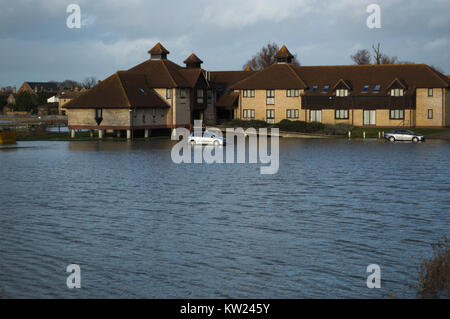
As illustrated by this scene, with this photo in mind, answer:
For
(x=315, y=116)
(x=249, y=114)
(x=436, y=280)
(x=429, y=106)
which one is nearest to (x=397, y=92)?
(x=429, y=106)

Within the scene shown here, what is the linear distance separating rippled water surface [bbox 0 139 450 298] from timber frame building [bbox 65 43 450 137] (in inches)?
1370

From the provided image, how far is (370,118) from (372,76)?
6.66 meters

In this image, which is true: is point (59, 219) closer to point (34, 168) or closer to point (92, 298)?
point (92, 298)

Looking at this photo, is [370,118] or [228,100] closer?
[370,118]

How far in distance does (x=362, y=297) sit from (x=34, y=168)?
120ft

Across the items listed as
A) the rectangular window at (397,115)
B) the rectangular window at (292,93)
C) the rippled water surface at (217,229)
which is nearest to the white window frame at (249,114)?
the rectangular window at (292,93)

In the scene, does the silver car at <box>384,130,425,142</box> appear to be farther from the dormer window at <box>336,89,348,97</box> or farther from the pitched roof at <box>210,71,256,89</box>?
the pitched roof at <box>210,71,256,89</box>

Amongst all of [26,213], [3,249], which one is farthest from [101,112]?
[3,249]

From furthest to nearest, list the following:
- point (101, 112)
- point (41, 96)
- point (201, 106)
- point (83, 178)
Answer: point (41, 96), point (201, 106), point (101, 112), point (83, 178)

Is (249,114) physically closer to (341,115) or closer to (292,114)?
(292,114)

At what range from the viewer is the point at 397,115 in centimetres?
9350

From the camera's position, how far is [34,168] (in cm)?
4881
